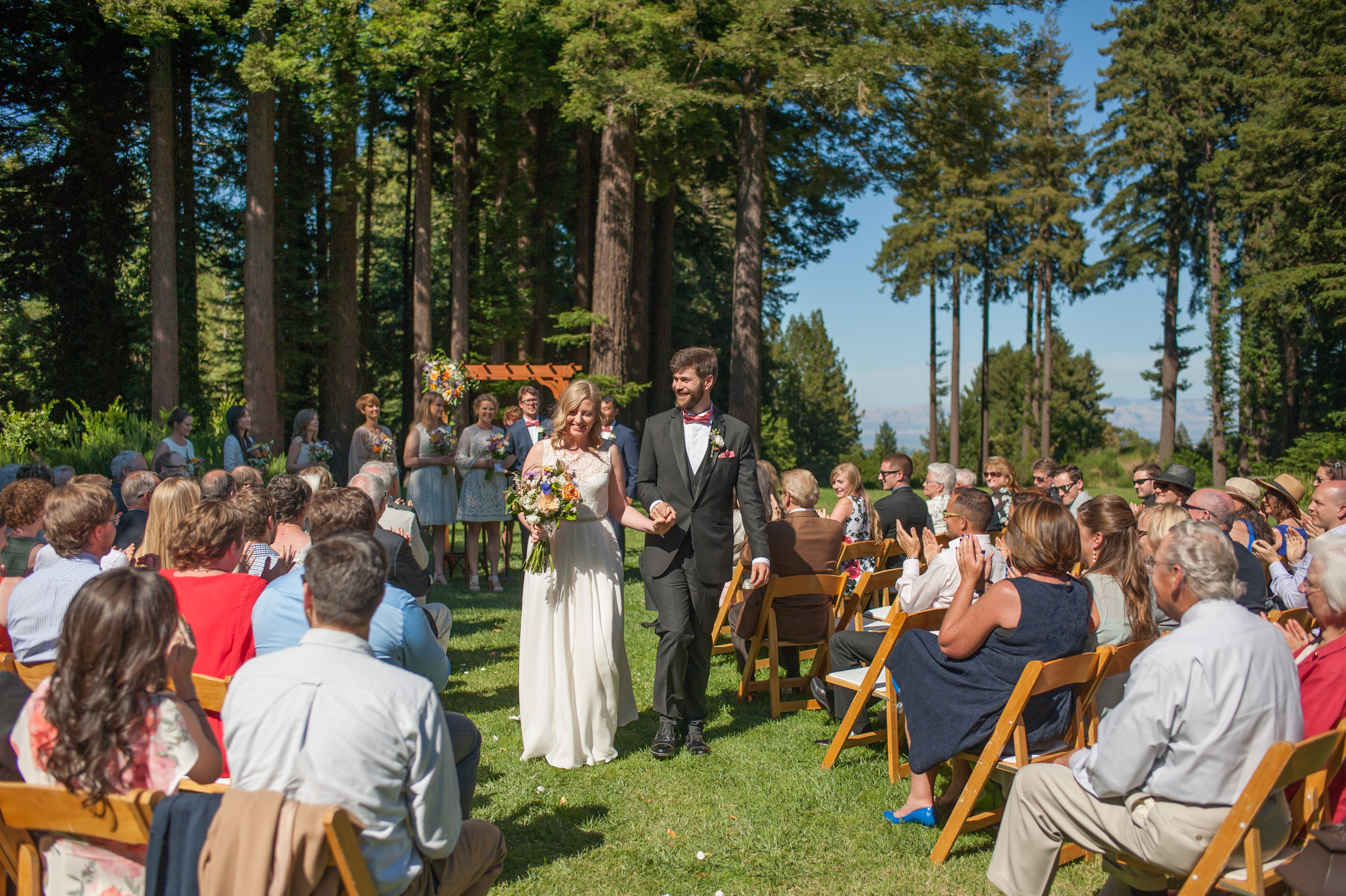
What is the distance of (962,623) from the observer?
3986 millimetres

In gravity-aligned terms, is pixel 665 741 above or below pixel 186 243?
below

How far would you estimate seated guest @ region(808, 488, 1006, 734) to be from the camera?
514 cm

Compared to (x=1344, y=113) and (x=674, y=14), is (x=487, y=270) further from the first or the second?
(x=1344, y=113)

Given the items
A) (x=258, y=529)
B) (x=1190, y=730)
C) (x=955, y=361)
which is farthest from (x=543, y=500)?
(x=955, y=361)

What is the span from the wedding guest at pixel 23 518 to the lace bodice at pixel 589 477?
2623 mm

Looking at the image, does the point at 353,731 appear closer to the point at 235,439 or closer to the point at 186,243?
the point at 235,439

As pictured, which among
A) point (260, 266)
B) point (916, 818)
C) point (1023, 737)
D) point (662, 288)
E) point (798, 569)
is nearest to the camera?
point (1023, 737)

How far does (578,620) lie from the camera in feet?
16.7

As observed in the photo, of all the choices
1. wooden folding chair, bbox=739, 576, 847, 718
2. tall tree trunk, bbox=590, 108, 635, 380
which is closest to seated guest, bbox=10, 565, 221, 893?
wooden folding chair, bbox=739, 576, 847, 718

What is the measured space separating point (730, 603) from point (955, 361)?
34.0 metres

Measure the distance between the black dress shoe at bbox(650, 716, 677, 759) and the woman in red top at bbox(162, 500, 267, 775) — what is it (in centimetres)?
243

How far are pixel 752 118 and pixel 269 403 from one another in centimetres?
1101

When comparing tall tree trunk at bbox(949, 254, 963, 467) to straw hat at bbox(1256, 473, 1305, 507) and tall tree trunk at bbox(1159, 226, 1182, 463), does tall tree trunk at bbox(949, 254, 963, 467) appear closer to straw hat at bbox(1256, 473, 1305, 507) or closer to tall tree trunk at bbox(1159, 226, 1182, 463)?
tall tree trunk at bbox(1159, 226, 1182, 463)

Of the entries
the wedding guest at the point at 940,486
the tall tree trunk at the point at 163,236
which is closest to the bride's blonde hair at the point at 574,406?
the wedding guest at the point at 940,486
